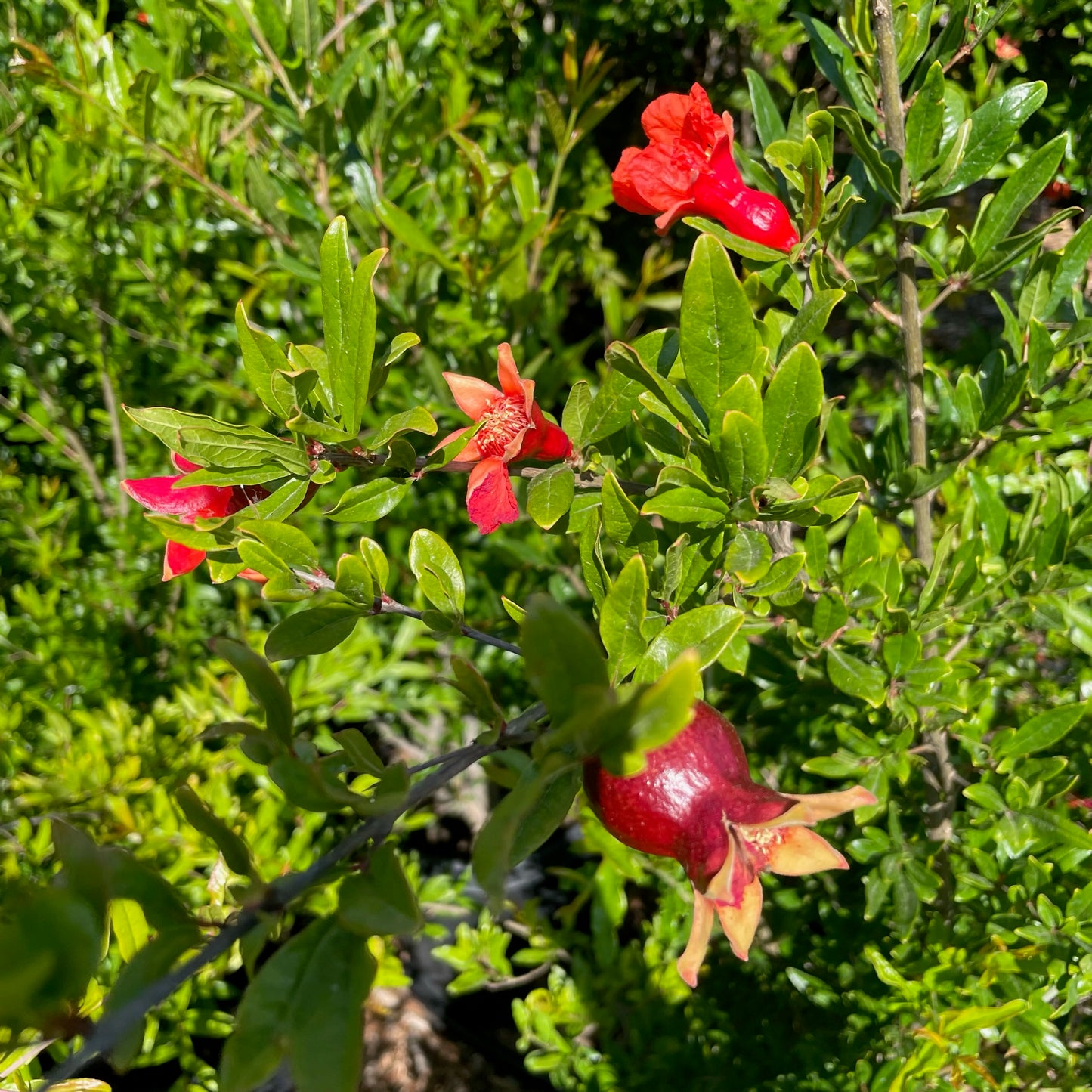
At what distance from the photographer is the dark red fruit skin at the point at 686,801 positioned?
0.49 m

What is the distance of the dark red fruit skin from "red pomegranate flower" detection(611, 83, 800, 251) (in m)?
0.46

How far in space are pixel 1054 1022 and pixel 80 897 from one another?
3.85 ft

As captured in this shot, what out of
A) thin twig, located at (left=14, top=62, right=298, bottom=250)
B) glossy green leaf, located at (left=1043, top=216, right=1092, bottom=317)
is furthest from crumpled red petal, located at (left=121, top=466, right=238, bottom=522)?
glossy green leaf, located at (left=1043, top=216, right=1092, bottom=317)

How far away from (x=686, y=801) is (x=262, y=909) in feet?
0.80

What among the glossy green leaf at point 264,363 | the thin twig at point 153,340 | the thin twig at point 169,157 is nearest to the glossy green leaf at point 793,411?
the glossy green leaf at point 264,363

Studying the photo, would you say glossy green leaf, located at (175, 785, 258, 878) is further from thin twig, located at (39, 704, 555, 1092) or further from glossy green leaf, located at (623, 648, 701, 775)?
glossy green leaf, located at (623, 648, 701, 775)

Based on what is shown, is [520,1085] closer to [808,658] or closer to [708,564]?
[808,658]

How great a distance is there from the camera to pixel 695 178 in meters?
0.74

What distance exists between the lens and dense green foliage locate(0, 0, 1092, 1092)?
20.0 inches

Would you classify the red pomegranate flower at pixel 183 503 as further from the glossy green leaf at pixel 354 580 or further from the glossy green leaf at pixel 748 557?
the glossy green leaf at pixel 748 557

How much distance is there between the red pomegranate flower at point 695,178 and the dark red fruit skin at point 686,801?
1.50 ft

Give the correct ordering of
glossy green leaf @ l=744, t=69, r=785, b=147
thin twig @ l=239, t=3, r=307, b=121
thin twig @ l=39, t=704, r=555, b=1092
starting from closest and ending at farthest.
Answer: thin twig @ l=39, t=704, r=555, b=1092, glossy green leaf @ l=744, t=69, r=785, b=147, thin twig @ l=239, t=3, r=307, b=121

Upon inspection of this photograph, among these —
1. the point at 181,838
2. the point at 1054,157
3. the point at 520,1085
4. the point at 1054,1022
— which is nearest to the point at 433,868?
the point at 520,1085

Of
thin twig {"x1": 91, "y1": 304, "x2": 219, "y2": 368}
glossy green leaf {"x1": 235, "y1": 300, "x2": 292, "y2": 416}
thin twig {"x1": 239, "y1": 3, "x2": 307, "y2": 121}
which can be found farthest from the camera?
thin twig {"x1": 91, "y1": 304, "x2": 219, "y2": 368}
